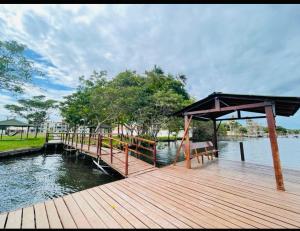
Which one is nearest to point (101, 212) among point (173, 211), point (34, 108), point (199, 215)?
point (173, 211)

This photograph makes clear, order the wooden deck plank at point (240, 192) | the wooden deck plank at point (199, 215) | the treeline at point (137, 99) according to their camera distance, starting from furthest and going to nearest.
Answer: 1. the treeline at point (137, 99)
2. the wooden deck plank at point (240, 192)
3. the wooden deck plank at point (199, 215)

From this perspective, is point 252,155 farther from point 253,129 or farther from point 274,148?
point 253,129

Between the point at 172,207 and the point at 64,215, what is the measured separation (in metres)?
2.09

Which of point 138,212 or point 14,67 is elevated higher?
point 14,67

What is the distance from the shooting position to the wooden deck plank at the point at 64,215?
2.45 metres

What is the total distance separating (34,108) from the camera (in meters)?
32.3

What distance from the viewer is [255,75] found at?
2050 cm

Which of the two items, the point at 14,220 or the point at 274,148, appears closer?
the point at 14,220

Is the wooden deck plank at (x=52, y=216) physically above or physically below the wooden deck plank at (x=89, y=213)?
above

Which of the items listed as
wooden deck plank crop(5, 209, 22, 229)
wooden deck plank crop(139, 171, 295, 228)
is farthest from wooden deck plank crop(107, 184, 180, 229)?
wooden deck plank crop(5, 209, 22, 229)

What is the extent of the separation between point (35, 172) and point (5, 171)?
1.68 m

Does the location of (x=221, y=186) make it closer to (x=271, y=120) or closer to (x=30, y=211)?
(x=271, y=120)

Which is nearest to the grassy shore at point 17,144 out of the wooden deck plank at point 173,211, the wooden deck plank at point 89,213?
the wooden deck plank at point 89,213

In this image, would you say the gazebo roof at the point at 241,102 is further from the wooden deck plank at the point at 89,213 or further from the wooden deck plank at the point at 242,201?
the wooden deck plank at the point at 89,213
